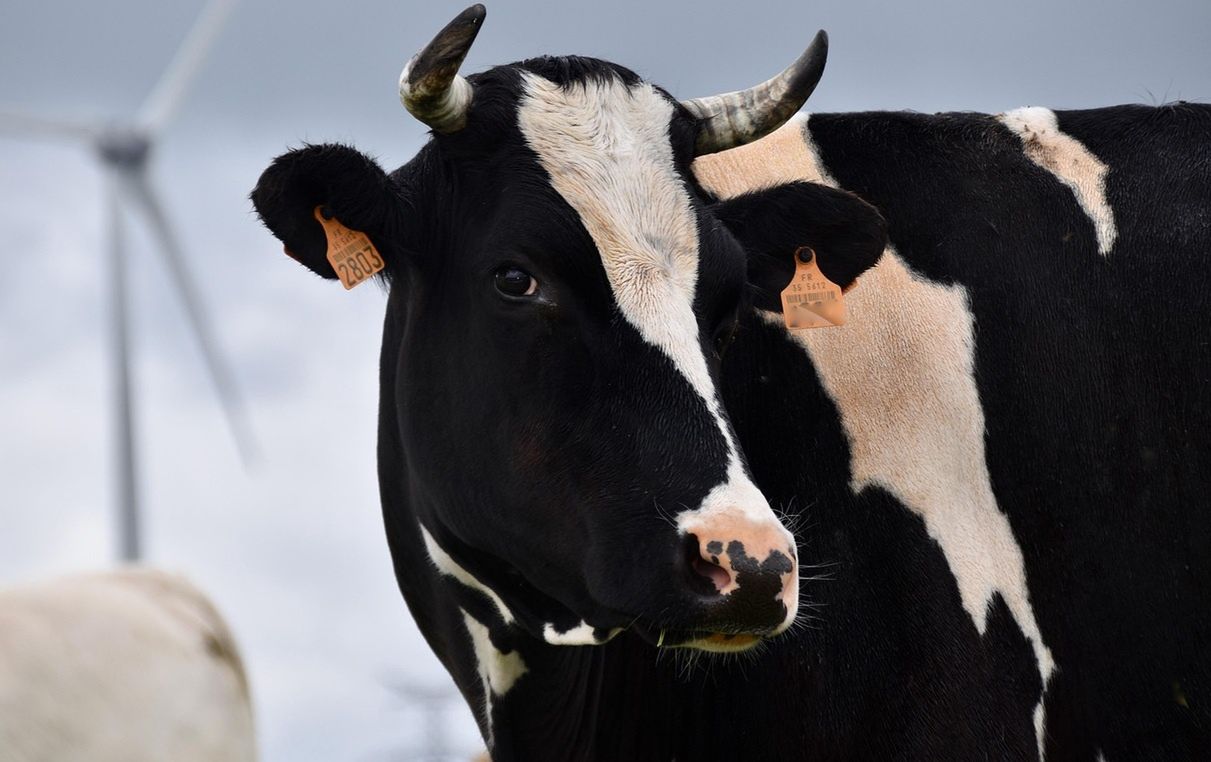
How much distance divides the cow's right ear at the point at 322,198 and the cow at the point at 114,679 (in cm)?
312

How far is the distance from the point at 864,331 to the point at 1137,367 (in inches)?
49.6

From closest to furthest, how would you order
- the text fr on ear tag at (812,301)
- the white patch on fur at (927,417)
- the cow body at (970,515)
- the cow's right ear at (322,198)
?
the cow's right ear at (322,198) → the cow body at (970,515) → the white patch on fur at (927,417) → the text fr on ear tag at (812,301)

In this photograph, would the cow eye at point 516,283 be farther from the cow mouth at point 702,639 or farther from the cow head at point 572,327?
the cow mouth at point 702,639

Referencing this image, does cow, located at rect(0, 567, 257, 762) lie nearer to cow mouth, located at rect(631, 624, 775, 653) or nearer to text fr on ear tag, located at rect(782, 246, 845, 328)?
cow mouth, located at rect(631, 624, 775, 653)

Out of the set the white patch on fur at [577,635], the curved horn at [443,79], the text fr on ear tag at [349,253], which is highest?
the curved horn at [443,79]

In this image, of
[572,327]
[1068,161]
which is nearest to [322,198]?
[572,327]

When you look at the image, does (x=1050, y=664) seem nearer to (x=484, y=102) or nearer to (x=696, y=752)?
(x=696, y=752)

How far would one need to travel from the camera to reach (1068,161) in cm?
754

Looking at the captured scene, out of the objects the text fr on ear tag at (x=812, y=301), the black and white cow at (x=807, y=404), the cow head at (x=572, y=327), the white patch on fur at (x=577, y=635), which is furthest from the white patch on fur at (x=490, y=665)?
the text fr on ear tag at (x=812, y=301)

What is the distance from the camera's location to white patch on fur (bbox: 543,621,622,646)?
20.4 ft

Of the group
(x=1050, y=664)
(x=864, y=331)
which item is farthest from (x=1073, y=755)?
(x=864, y=331)

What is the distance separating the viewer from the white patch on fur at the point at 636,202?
5957 mm

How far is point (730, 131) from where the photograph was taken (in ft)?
23.6

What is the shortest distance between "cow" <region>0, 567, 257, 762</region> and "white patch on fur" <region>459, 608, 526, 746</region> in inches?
134
